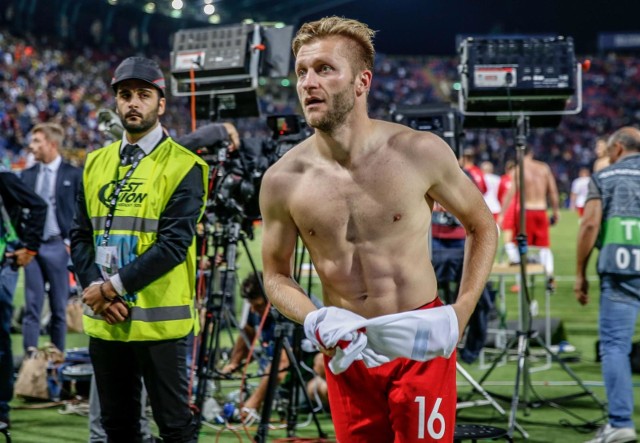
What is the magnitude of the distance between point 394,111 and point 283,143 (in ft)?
4.97

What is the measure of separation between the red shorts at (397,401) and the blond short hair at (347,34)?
85 cm

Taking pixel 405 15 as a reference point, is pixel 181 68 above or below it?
below

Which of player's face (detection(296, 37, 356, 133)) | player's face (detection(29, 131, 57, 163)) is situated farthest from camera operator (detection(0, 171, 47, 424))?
player's face (detection(296, 37, 356, 133))

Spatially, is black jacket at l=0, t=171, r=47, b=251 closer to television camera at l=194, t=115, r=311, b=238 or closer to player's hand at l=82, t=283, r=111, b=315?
television camera at l=194, t=115, r=311, b=238

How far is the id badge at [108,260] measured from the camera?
4289mm

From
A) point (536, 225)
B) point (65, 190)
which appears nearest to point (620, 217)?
point (65, 190)

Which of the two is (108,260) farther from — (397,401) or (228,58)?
(228,58)

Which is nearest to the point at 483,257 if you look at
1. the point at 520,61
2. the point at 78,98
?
the point at 520,61

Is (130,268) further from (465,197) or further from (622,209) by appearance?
(622,209)

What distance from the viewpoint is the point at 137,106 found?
4.39m

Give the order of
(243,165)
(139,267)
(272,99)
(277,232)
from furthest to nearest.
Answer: (272,99)
(243,165)
(139,267)
(277,232)

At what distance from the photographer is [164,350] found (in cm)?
427

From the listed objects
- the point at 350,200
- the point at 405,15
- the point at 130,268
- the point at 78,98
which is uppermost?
the point at 405,15

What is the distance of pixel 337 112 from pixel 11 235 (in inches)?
158
